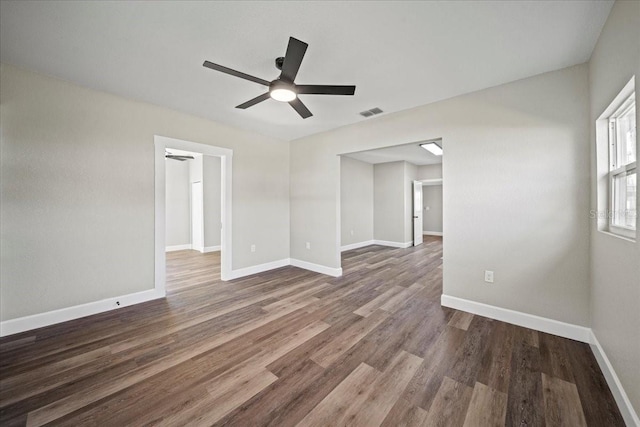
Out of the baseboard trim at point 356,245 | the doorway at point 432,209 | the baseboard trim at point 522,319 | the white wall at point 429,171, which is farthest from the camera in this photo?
the doorway at point 432,209

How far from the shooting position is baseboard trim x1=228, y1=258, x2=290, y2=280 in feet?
13.9

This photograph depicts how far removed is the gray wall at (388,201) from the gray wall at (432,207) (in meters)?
3.63

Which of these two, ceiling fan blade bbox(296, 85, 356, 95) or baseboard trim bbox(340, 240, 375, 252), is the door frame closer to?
ceiling fan blade bbox(296, 85, 356, 95)

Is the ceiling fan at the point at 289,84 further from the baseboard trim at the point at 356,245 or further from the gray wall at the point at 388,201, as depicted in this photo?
the gray wall at the point at 388,201

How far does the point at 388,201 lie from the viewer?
751 centimetres

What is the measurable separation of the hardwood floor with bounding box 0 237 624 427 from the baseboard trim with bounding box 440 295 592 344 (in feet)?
0.33

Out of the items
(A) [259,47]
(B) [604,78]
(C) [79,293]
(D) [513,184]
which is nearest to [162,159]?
(C) [79,293]

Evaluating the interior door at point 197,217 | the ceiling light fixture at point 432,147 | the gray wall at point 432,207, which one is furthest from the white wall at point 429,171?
the interior door at point 197,217

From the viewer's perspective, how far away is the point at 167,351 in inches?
82.4

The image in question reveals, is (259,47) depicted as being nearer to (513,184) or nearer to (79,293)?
(513,184)

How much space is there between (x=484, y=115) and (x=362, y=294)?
2.74 meters

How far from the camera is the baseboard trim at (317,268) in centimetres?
432

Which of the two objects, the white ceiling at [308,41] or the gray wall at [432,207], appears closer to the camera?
the white ceiling at [308,41]

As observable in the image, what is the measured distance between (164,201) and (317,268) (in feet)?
9.13
